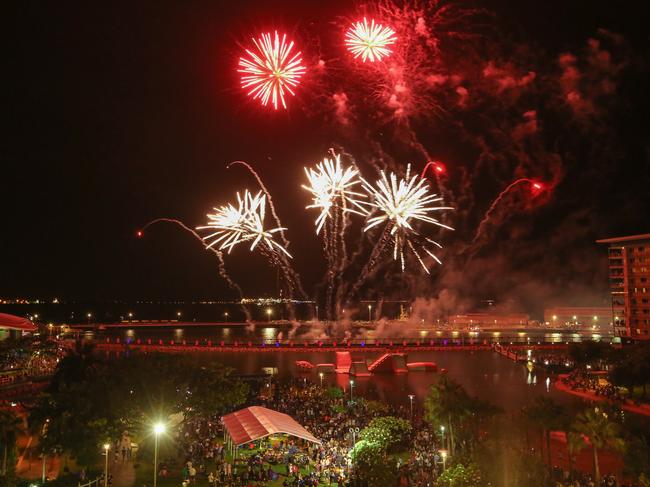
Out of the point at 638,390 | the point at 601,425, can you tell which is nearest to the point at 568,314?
the point at 638,390

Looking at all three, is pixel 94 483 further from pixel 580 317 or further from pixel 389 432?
pixel 580 317

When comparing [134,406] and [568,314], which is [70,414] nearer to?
[134,406]

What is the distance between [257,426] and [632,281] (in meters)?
55.1

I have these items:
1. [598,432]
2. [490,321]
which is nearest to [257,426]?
[598,432]

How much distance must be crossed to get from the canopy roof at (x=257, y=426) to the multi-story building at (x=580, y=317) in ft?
323

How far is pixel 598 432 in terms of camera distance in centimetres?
1468

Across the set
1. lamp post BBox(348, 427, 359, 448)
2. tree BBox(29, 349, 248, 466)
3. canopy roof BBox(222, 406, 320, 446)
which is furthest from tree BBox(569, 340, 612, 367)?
tree BBox(29, 349, 248, 466)

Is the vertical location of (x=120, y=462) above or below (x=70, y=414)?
below

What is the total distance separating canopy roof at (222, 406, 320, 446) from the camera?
1591 centimetres

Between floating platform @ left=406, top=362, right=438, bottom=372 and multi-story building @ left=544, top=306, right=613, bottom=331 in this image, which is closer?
floating platform @ left=406, top=362, right=438, bottom=372

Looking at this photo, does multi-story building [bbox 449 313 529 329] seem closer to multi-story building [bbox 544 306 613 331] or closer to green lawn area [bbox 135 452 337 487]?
multi-story building [bbox 544 306 613 331]

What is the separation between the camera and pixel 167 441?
17312 millimetres

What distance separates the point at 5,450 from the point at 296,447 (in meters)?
8.54

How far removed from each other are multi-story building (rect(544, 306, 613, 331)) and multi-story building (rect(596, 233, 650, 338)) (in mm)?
44292
